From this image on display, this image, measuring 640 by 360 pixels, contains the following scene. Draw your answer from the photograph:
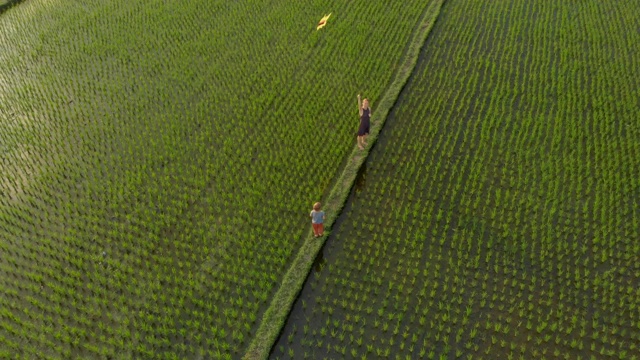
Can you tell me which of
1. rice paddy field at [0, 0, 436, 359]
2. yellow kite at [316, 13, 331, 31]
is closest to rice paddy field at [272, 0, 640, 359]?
rice paddy field at [0, 0, 436, 359]

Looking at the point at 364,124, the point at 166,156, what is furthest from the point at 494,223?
the point at 166,156

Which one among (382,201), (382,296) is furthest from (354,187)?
(382,296)

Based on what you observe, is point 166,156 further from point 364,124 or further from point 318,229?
point 364,124

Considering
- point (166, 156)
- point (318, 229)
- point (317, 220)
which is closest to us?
point (317, 220)

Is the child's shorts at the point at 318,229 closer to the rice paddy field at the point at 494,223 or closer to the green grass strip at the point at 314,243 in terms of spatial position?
the green grass strip at the point at 314,243

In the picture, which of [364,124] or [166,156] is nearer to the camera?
[364,124]

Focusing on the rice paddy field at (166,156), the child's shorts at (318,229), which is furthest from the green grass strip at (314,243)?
the rice paddy field at (166,156)

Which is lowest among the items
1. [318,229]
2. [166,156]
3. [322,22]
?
[318,229]

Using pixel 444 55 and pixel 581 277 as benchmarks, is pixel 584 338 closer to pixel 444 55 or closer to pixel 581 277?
pixel 581 277
